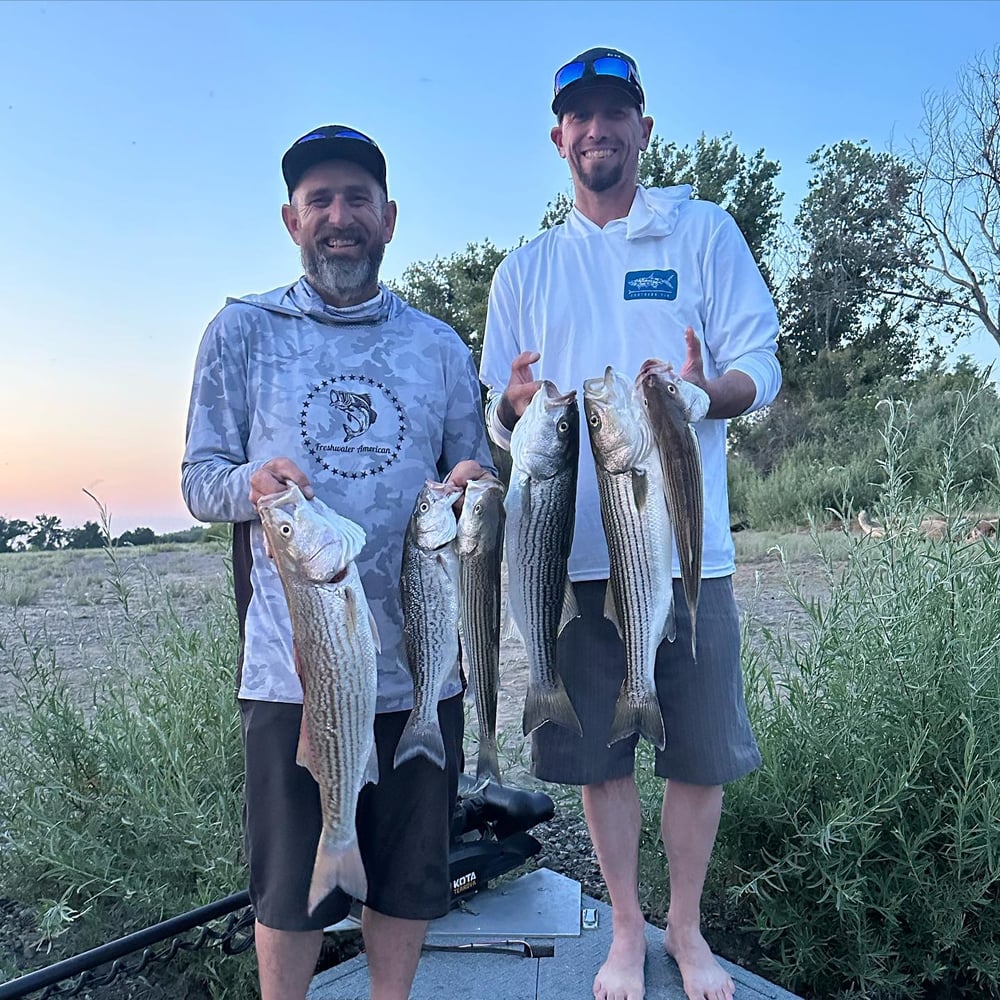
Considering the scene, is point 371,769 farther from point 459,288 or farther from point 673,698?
point 459,288

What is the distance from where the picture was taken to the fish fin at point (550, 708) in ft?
8.32

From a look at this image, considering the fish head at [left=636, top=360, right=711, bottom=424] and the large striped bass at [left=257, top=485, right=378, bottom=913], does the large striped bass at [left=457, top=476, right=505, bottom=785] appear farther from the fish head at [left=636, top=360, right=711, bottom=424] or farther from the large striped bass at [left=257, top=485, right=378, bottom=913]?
the fish head at [left=636, top=360, right=711, bottom=424]

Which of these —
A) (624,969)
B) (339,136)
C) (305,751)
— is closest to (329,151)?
(339,136)

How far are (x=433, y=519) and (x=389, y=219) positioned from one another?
1.10 meters

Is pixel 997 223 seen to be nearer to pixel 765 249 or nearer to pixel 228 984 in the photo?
pixel 765 249

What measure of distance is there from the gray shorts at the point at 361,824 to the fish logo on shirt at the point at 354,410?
814 millimetres

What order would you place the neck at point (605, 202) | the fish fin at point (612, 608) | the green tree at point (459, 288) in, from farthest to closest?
the green tree at point (459, 288), the neck at point (605, 202), the fish fin at point (612, 608)

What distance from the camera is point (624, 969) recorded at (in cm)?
294

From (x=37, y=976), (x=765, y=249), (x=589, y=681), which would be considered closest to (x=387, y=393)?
(x=589, y=681)

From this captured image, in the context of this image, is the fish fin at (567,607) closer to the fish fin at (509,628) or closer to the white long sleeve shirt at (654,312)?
Answer: the fish fin at (509,628)

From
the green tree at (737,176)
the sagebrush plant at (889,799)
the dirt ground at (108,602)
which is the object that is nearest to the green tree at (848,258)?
the green tree at (737,176)

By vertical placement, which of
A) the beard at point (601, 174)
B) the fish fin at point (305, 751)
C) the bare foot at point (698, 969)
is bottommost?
the bare foot at point (698, 969)

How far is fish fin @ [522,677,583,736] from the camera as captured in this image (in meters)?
2.54

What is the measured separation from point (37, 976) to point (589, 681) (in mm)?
1938
